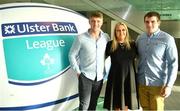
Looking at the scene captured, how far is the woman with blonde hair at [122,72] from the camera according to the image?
312 centimetres

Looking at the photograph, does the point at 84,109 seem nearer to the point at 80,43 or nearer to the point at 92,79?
the point at 92,79

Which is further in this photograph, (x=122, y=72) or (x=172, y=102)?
(x=172, y=102)

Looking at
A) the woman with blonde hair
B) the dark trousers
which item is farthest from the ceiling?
the woman with blonde hair

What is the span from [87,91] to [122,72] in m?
0.40

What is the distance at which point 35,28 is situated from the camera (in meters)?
3.26

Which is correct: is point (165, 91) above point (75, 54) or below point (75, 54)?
below

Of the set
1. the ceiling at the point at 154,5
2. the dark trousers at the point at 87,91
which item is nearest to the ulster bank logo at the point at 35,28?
the dark trousers at the point at 87,91

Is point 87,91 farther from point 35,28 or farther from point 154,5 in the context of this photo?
point 154,5

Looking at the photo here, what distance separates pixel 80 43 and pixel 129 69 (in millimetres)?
483

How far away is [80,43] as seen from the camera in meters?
3.22

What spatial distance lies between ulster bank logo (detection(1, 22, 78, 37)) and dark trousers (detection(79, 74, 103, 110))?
496 millimetres

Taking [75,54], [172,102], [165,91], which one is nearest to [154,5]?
[172,102]

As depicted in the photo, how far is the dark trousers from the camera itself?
330 centimetres

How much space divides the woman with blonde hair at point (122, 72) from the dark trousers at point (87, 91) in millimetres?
154
